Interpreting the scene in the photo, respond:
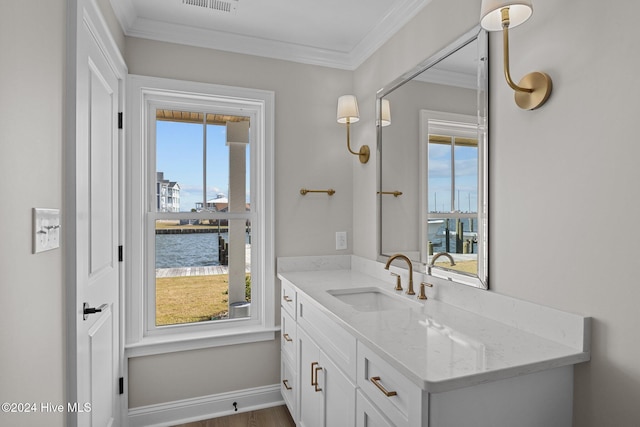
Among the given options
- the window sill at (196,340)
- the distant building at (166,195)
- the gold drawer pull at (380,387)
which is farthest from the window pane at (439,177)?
the distant building at (166,195)

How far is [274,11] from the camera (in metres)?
2.08

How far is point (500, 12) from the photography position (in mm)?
1233

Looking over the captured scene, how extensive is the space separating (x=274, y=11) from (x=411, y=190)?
4.27 ft

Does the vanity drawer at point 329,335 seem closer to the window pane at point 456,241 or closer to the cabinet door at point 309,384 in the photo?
the cabinet door at point 309,384

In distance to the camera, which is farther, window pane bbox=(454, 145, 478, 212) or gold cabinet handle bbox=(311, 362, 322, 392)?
gold cabinet handle bbox=(311, 362, 322, 392)

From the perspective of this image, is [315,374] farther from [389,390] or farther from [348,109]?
[348,109]

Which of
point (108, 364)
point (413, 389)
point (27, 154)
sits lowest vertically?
point (108, 364)

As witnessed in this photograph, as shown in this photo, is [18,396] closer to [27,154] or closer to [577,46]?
[27,154]

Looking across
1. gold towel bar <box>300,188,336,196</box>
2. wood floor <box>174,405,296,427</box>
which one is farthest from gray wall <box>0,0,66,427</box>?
gold towel bar <box>300,188,336,196</box>

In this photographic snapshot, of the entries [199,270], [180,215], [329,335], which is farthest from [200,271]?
[329,335]

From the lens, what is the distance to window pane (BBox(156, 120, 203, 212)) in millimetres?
2338

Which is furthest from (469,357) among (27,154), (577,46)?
(27,154)

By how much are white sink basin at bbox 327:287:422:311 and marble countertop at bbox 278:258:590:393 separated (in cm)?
28

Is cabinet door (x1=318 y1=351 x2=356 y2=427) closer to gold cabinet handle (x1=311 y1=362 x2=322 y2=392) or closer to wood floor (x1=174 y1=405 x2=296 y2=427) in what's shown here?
gold cabinet handle (x1=311 y1=362 x2=322 y2=392)
